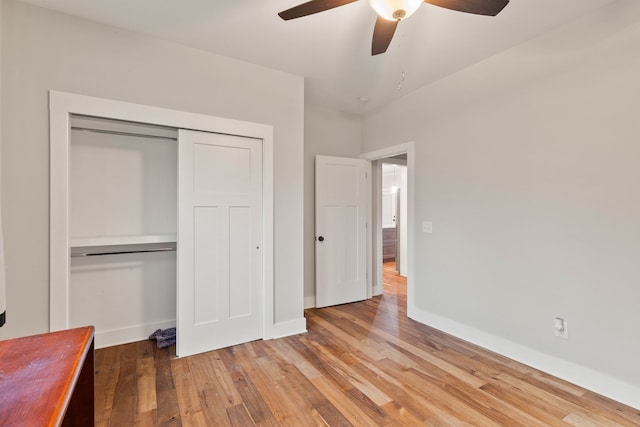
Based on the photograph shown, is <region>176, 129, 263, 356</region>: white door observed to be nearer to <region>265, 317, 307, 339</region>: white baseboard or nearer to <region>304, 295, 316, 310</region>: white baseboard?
<region>265, 317, 307, 339</region>: white baseboard

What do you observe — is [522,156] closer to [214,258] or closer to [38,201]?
[214,258]

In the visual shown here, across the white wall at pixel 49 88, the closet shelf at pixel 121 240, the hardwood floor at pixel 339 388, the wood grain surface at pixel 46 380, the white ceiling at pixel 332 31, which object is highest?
the white ceiling at pixel 332 31

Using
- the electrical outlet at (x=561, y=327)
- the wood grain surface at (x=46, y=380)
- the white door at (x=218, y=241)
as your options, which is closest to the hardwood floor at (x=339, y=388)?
the white door at (x=218, y=241)

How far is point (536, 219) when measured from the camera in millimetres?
2502

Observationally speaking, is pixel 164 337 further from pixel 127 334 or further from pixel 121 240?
pixel 121 240

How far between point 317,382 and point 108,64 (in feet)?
9.59

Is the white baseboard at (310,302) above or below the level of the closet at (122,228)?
below

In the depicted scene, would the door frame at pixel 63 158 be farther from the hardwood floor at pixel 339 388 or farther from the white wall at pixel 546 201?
the white wall at pixel 546 201

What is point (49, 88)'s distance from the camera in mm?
2188

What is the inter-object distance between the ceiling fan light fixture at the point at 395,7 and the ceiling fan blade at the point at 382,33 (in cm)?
14

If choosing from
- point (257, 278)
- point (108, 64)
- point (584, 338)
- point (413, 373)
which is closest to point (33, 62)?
point (108, 64)

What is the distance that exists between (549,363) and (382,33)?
277 cm

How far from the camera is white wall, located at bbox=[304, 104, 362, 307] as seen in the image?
399 cm

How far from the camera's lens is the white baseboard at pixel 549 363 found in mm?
2039
